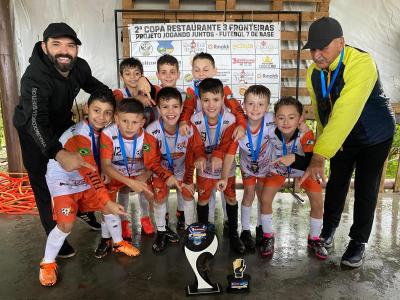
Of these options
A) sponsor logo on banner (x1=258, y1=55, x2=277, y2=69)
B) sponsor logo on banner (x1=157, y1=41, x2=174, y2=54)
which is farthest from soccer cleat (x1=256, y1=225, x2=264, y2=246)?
sponsor logo on banner (x1=157, y1=41, x2=174, y2=54)

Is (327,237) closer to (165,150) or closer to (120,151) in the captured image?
(165,150)

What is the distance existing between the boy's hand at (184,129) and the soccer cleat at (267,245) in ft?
3.80

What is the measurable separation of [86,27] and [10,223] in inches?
99.1

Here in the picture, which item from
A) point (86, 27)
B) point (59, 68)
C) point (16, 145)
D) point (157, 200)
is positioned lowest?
point (157, 200)

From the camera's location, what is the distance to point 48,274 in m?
2.87

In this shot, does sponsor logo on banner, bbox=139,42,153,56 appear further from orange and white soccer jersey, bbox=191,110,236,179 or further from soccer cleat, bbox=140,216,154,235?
soccer cleat, bbox=140,216,154,235

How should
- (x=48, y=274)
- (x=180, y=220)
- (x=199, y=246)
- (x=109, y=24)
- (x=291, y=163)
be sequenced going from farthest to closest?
(x=109, y=24) < (x=180, y=220) < (x=291, y=163) < (x=48, y=274) < (x=199, y=246)

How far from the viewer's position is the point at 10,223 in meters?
4.03

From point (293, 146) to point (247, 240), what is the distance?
3.18ft

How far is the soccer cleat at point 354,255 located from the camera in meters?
3.08

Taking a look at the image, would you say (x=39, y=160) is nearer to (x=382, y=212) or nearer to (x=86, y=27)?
(x=86, y=27)

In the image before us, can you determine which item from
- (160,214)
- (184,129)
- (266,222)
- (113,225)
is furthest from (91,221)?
(266,222)

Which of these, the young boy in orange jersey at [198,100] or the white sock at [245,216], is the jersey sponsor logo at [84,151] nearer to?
the young boy in orange jersey at [198,100]

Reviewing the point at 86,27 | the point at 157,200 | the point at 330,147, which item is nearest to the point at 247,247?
the point at 157,200
